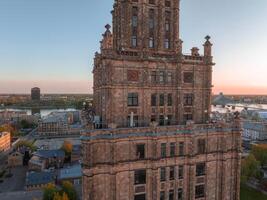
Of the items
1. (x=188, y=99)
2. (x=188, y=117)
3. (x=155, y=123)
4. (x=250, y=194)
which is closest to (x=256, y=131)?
(x=250, y=194)

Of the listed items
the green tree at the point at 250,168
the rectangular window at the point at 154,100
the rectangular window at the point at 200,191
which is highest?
the rectangular window at the point at 154,100

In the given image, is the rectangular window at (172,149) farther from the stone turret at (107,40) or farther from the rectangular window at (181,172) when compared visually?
the stone turret at (107,40)

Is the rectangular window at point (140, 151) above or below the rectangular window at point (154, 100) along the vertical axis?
below

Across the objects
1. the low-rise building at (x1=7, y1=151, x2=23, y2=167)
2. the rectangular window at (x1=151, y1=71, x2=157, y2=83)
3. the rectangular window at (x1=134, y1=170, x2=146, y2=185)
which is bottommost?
the low-rise building at (x1=7, y1=151, x2=23, y2=167)

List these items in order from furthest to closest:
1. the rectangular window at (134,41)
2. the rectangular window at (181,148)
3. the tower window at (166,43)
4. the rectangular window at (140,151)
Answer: the tower window at (166,43) → the rectangular window at (134,41) → the rectangular window at (181,148) → the rectangular window at (140,151)

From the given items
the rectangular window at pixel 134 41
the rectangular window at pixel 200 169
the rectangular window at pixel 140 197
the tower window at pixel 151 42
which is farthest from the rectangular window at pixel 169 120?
the rectangular window at pixel 134 41

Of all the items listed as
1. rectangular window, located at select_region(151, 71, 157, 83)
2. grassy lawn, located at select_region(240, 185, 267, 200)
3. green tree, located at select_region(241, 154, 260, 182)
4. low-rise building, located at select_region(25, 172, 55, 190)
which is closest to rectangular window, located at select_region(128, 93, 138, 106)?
rectangular window, located at select_region(151, 71, 157, 83)

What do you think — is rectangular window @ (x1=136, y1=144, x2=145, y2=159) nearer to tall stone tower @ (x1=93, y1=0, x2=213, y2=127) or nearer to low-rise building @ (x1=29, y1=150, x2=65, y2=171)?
tall stone tower @ (x1=93, y1=0, x2=213, y2=127)
